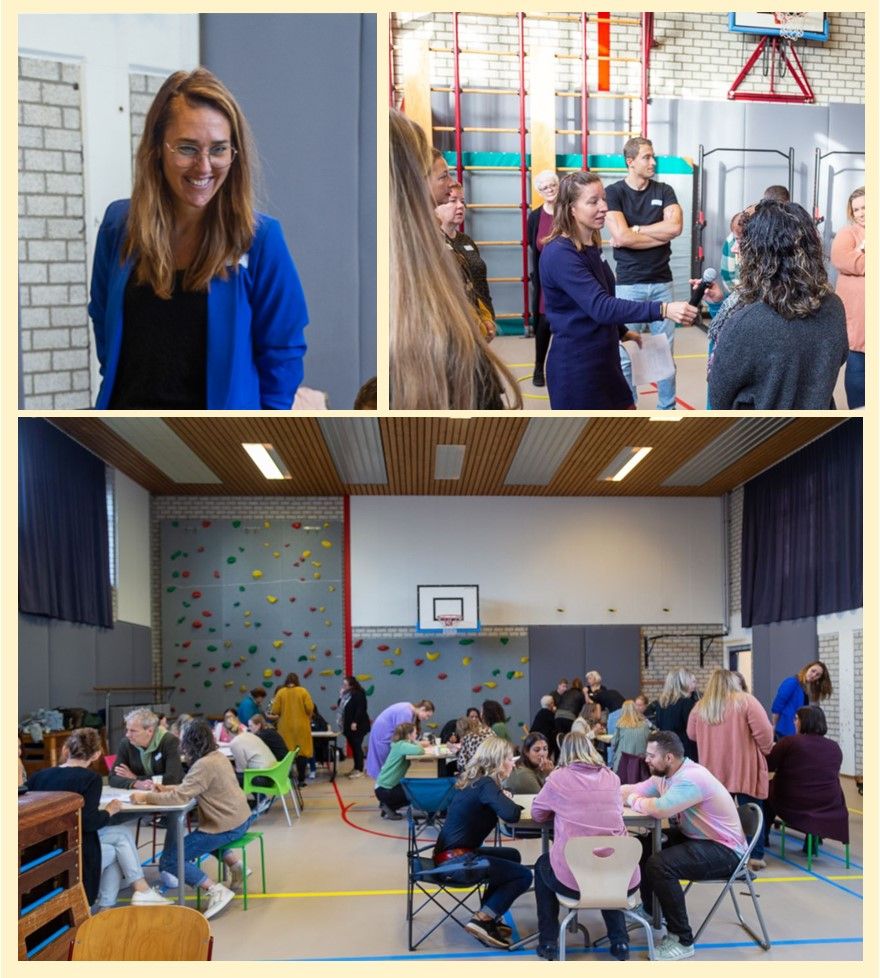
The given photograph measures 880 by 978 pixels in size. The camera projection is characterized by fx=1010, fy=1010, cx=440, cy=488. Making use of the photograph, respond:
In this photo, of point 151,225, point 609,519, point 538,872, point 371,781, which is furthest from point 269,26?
point 609,519

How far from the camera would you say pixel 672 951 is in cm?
417

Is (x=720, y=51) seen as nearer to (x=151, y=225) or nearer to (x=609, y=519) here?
(x=151, y=225)

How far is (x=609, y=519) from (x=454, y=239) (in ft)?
30.4

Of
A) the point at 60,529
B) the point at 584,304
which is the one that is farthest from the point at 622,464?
the point at 584,304

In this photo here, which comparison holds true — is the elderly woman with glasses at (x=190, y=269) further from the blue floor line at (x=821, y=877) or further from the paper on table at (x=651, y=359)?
the blue floor line at (x=821, y=877)

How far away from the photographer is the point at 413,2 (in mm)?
3725

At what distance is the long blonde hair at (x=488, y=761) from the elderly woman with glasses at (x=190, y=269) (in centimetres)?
198

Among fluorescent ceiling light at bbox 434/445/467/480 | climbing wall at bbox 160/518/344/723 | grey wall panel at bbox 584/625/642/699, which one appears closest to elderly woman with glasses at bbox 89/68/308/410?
fluorescent ceiling light at bbox 434/445/467/480

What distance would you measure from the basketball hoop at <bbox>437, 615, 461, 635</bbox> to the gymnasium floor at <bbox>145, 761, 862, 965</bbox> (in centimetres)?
594

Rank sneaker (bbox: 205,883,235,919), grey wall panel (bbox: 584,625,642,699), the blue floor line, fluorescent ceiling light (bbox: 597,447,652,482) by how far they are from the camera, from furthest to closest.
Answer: grey wall panel (bbox: 584,625,642,699) < fluorescent ceiling light (bbox: 597,447,652,482) < the blue floor line < sneaker (bbox: 205,883,235,919)

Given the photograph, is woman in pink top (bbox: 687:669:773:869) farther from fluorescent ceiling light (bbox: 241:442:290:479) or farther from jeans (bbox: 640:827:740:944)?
fluorescent ceiling light (bbox: 241:442:290:479)

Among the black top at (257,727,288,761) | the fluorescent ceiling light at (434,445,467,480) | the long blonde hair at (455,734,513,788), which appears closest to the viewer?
the long blonde hair at (455,734,513,788)

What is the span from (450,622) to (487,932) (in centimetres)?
850

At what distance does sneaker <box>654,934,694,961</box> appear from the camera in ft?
13.6
